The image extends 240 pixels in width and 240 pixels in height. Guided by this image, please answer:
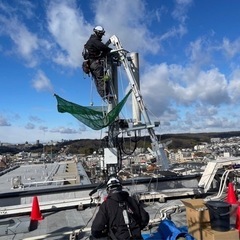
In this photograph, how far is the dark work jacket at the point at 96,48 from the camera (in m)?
10.3

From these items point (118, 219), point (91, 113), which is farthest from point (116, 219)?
point (91, 113)

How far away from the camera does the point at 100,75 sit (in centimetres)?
1059

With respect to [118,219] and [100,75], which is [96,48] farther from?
[118,219]

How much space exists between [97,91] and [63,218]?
4069 millimetres

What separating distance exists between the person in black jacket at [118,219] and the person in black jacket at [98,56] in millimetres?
5912

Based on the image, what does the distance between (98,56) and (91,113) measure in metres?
1.87

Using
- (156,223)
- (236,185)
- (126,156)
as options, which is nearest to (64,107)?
(126,156)

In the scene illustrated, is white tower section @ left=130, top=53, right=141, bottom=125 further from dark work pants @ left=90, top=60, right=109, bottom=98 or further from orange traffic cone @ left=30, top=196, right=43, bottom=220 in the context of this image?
orange traffic cone @ left=30, top=196, right=43, bottom=220

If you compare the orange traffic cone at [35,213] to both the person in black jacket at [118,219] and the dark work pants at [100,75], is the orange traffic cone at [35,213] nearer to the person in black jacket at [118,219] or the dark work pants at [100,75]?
the dark work pants at [100,75]

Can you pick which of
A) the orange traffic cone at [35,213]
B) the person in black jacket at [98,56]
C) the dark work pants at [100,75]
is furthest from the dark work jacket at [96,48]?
the orange traffic cone at [35,213]

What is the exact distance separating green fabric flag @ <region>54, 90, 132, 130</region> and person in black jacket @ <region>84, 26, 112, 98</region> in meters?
0.78

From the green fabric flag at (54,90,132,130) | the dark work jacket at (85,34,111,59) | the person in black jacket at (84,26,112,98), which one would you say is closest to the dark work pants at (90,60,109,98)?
the person in black jacket at (84,26,112,98)

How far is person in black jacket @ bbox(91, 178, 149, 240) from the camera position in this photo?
4930mm

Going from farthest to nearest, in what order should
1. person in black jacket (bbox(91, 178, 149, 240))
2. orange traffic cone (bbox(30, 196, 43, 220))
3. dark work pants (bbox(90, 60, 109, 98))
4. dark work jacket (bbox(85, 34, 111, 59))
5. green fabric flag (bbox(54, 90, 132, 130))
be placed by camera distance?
1. dark work pants (bbox(90, 60, 109, 98))
2. dark work jacket (bbox(85, 34, 111, 59))
3. green fabric flag (bbox(54, 90, 132, 130))
4. orange traffic cone (bbox(30, 196, 43, 220))
5. person in black jacket (bbox(91, 178, 149, 240))
